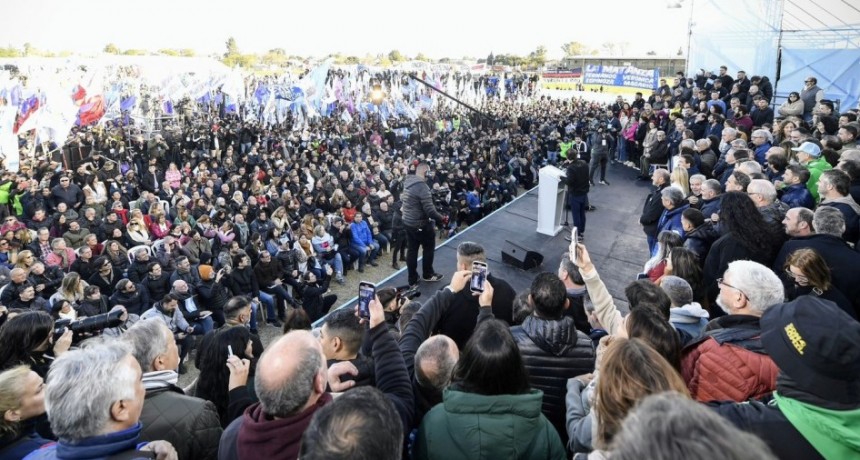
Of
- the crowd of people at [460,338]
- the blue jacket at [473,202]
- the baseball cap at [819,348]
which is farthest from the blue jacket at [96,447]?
the blue jacket at [473,202]

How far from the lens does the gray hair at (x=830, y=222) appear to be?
11.1 feet

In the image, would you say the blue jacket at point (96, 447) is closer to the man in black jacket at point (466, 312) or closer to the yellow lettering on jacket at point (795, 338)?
the man in black jacket at point (466, 312)

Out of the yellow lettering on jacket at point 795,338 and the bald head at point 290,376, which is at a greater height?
the yellow lettering on jacket at point 795,338

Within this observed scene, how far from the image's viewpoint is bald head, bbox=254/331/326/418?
1.68 metres

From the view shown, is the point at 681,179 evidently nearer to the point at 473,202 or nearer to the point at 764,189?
the point at 764,189

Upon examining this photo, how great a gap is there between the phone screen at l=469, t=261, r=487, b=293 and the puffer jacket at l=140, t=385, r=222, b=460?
151 centimetres

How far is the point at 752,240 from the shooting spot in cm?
363

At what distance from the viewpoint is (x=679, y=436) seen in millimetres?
912

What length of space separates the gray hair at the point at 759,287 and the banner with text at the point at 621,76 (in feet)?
102

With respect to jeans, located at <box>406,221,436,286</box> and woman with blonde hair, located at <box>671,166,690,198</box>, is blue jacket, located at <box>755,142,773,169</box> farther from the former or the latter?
jeans, located at <box>406,221,436,286</box>

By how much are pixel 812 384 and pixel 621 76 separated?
113 ft

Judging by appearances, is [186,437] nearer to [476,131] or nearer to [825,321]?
[825,321]

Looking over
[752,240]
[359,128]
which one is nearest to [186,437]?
[752,240]

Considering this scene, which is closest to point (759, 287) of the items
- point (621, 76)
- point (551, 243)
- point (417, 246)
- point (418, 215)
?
point (418, 215)
